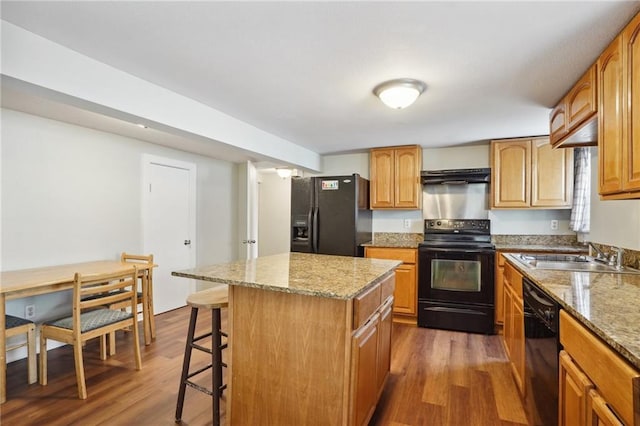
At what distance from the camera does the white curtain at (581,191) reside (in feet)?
10.8

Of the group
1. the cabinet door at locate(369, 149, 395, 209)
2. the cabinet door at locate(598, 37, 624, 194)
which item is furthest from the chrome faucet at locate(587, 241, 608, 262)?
the cabinet door at locate(369, 149, 395, 209)

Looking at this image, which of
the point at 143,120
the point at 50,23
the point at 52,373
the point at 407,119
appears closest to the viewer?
the point at 50,23

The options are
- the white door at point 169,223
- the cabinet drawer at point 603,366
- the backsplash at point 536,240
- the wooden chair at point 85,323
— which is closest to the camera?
the cabinet drawer at point 603,366

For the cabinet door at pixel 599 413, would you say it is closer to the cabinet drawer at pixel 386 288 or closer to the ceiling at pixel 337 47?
the cabinet drawer at pixel 386 288

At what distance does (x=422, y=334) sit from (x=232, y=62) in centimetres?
315

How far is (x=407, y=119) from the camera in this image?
3010mm

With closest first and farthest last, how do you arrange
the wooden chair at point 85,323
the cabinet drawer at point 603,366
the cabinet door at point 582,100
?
1. the cabinet drawer at point 603,366
2. the cabinet door at point 582,100
3. the wooden chair at point 85,323

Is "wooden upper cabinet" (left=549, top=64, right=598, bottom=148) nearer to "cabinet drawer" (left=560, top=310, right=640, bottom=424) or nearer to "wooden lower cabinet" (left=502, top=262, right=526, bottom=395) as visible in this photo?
"wooden lower cabinet" (left=502, top=262, right=526, bottom=395)

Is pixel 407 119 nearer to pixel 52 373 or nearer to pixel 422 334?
pixel 422 334

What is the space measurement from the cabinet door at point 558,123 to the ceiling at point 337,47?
81 mm

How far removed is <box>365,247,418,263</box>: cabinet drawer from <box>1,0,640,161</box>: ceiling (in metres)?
1.67

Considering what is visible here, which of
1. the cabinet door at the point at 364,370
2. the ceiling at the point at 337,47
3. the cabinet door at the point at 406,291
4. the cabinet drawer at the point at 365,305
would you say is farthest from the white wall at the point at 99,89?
the cabinet door at the point at 406,291

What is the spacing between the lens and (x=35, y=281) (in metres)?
2.37

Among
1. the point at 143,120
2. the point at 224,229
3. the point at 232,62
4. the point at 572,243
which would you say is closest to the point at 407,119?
the point at 232,62
